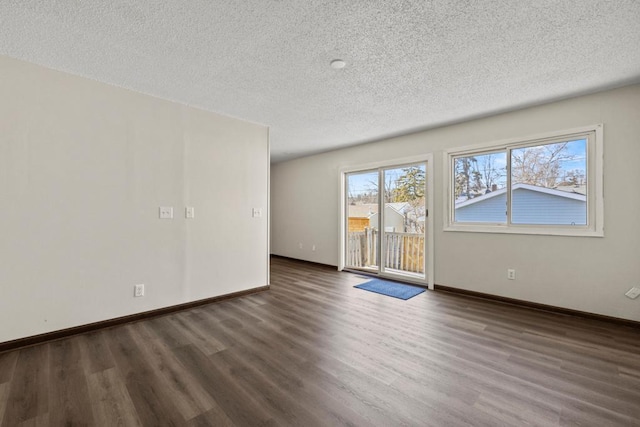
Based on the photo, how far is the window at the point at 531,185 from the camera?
9.90 ft

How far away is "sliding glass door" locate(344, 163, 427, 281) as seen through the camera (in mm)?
4504

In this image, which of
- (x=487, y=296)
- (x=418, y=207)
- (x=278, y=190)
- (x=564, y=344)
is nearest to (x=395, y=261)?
(x=418, y=207)

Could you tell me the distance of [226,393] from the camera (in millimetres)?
1734

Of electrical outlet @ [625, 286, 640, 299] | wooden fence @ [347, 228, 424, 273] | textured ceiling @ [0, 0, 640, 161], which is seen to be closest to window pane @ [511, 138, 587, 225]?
textured ceiling @ [0, 0, 640, 161]

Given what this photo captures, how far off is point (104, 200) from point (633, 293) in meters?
5.34

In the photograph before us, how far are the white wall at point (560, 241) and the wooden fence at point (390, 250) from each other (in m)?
0.50

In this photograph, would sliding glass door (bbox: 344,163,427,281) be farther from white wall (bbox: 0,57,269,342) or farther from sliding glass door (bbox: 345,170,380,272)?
white wall (bbox: 0,57,269,342)

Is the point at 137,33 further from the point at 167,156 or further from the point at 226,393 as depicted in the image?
the point at 226,393

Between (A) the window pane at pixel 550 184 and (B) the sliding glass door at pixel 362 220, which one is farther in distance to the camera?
(B) the sliding glass door at pixel 362 220

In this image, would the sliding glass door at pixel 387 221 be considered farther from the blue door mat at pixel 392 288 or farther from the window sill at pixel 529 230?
the window sill at pixel 529 230

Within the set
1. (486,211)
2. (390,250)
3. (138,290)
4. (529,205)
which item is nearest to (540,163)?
(529,205)

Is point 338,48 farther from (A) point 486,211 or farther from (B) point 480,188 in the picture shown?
(A) point 486,211

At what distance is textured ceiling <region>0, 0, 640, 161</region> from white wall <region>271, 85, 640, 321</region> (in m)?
0.27

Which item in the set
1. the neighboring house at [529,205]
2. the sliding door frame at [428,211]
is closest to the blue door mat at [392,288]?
the sliding door frame at [428,211]
